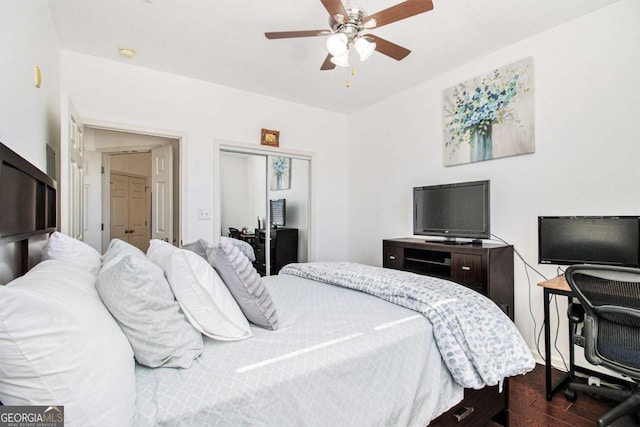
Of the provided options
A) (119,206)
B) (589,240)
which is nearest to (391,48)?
(589,240)

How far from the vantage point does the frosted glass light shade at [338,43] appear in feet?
6.29

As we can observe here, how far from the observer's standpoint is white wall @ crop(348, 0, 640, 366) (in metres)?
2.18

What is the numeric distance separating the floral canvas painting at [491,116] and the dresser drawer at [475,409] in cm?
196

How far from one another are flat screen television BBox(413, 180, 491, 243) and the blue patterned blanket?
1231mm

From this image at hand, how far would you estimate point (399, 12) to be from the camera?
179 centimetres

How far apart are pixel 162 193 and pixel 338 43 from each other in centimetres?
275

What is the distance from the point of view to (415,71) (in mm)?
3209

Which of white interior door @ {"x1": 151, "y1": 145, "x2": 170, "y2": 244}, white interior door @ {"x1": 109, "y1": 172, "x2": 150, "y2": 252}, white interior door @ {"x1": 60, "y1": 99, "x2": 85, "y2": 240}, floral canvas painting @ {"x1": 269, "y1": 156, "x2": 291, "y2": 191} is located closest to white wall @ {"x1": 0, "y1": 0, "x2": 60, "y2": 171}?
white interior door @ {"x1": 60, "y1": 99, "x2": 85, "y2": 240}

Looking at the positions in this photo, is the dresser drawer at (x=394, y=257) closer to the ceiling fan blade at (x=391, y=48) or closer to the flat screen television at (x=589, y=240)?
the flat screen television at (x=589, y=240)

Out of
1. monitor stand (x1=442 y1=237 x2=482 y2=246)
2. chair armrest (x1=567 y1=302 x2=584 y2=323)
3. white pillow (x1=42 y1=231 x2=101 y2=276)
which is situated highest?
white pillow (x1=42 y1=231 x2=101 y2=276)

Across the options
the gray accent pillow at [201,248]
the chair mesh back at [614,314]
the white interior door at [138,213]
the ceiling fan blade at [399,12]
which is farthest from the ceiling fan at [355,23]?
the white interior door at [138,213]

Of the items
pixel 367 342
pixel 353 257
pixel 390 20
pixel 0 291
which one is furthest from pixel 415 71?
pixel 0 291

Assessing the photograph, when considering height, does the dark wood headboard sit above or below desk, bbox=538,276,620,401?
above

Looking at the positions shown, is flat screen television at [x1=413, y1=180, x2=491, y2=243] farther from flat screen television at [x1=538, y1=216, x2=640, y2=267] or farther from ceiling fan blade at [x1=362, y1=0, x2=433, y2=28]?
ceiling fan blade at [x1=362, y1=0, x2=433, y2=28]
